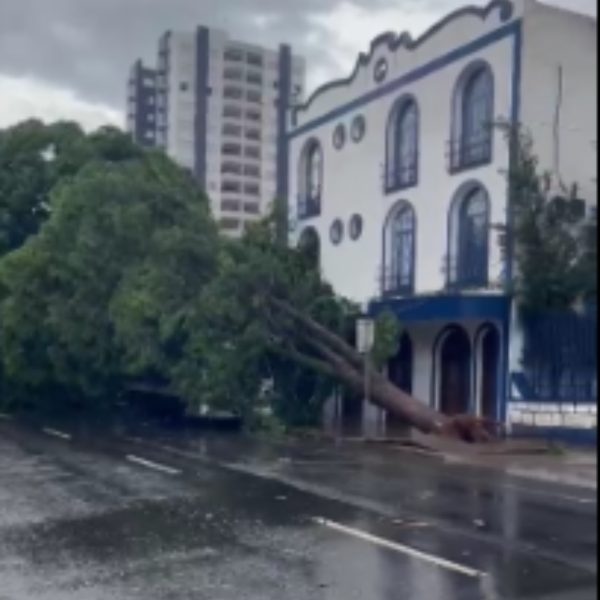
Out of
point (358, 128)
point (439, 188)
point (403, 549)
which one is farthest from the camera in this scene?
point (358, 128)

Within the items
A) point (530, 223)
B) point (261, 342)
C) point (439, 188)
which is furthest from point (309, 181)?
point (530, 223)

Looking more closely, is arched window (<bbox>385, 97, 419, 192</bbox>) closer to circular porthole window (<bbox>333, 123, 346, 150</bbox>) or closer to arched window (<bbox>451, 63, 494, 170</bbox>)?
arched window (<bbox>451, 63, 494, 170</bbox>)

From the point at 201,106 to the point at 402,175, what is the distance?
7374 cm

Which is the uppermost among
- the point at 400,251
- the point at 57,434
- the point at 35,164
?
the point at 35,164

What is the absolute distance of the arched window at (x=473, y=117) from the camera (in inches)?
874

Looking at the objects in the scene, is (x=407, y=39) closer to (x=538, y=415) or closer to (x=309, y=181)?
(x=309, y=181)

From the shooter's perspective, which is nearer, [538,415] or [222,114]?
[538,415]

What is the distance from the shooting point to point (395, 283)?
26.4m

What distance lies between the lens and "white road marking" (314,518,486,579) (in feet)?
26.8

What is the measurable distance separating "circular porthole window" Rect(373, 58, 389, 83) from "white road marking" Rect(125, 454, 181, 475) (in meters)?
14.1

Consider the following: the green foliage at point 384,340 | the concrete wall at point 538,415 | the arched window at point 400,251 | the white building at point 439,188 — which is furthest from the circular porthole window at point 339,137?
the concrete wall at point 538,415

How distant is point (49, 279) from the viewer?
86.7 feet

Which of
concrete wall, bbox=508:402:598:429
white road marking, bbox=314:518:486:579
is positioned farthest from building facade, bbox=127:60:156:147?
white road marking, bbox=314:518:486:579

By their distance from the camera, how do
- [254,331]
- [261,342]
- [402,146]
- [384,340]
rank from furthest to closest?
[402,146]
[384,340]
[261,342]
[254,331]
